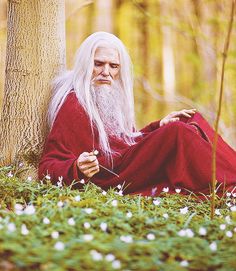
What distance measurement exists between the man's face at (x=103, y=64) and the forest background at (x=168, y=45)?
1.23 m

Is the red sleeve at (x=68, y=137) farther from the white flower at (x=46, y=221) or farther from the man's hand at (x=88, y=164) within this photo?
the white flower at (x=46, y=221)

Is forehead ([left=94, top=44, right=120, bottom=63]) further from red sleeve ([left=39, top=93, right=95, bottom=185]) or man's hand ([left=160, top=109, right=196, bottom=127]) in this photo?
man's hand ([left=160, top=109, right=196, bottom=127])

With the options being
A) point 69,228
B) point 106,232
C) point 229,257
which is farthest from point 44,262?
point 229,257

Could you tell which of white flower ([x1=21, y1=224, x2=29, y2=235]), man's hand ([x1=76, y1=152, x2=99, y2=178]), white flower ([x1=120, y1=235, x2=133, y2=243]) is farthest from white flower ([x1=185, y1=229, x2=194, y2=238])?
man's hand ([x1=76, y1=152, x2=99, y2=178])

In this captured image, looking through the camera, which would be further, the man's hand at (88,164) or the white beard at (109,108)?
the white beard at (109,108)

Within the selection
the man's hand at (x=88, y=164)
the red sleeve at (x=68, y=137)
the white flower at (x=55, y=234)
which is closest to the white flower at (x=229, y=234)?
the white flower at (x=55, y=234)

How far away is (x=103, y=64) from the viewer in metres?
5.04

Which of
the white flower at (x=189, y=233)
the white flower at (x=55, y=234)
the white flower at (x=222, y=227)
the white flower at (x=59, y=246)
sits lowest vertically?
the white flower at (x=222, y=227)

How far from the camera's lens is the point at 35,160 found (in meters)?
4.87

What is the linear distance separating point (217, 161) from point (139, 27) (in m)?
16.3

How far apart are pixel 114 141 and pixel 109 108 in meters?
0.33

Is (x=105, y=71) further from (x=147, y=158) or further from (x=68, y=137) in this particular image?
(x=147, y=158)

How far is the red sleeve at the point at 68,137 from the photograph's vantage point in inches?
184

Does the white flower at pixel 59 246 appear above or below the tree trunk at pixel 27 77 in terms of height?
below
